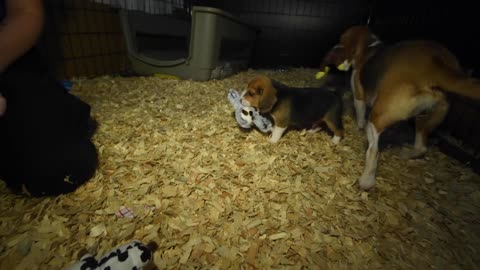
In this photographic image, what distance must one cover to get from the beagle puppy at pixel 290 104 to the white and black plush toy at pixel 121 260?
1.30 metres

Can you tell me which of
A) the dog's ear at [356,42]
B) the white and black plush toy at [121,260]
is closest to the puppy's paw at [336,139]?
the dog's ear at [356,42]

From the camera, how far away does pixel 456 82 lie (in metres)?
1.39

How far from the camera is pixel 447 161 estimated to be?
219cm

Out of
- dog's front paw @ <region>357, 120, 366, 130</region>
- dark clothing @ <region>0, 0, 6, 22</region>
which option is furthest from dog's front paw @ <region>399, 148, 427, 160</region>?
dark clothing @ <region>0, 0, 6, 22</region>

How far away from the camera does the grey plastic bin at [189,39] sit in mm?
3096

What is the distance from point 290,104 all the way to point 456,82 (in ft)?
3.43

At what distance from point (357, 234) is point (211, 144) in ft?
4.06

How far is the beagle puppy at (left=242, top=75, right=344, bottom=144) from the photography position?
1.95 metres

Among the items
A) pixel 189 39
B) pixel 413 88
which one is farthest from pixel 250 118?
pixel 189 39

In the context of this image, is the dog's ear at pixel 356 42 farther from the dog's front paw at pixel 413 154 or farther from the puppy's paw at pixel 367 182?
the puppy's paw at pixel 367 182

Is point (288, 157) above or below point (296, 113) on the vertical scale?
below

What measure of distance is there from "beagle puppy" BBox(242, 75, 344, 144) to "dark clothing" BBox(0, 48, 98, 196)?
1.21m

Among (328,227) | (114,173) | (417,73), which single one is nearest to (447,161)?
(417,73)

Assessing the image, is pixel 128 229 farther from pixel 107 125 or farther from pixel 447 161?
pixel 447 161
